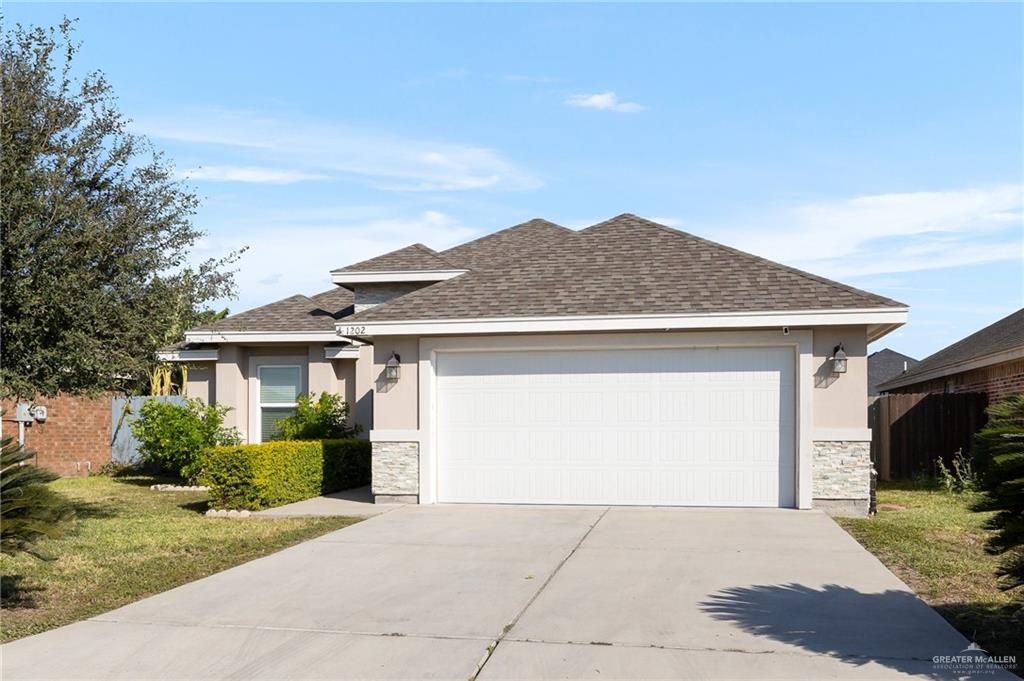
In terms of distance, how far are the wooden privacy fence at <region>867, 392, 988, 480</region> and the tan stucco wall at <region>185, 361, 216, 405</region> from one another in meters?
13.6

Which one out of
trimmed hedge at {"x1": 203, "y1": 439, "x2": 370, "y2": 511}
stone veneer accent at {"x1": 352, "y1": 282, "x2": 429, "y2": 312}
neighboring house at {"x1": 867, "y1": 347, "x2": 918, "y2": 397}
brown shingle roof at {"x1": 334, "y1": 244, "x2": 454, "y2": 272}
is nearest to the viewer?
trimmed hedge at {"x1": 203, "y1": 439, "x2": 370, "y2": 511}

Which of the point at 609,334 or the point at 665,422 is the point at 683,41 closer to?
the point at 609,334

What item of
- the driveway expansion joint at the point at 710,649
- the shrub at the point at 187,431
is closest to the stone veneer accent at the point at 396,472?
the shrub at the point at 187,431

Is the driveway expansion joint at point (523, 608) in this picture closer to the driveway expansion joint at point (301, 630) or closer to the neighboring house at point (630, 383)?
the driveway expansion joint at point (301, 630)

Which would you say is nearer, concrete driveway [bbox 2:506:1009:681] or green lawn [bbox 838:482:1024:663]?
concrete driveway [bbox 2:506:1009:681]

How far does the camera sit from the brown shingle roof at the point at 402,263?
1789 cm

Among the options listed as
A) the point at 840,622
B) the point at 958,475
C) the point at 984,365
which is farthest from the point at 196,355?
the point at 984,365

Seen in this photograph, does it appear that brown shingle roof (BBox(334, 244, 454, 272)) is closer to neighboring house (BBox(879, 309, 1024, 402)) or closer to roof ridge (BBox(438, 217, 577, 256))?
roof ridge (BBox(438, 217, 577, 256))

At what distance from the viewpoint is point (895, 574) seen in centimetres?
876

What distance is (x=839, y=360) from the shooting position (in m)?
12.7

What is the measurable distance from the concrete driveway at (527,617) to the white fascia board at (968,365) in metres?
7.94

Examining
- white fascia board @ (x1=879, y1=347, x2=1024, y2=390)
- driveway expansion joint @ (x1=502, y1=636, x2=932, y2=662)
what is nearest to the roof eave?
driveway expansion joint @ (x1=502, y1=636, x2=932, y2=662)

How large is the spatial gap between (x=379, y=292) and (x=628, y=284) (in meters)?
6.08

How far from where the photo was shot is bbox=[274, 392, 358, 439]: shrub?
17.0 metres
